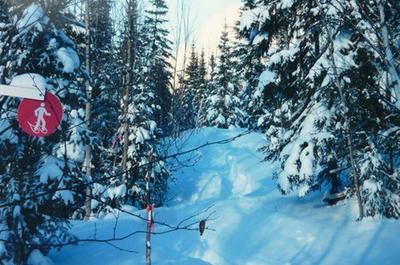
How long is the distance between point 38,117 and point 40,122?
42 millimetres

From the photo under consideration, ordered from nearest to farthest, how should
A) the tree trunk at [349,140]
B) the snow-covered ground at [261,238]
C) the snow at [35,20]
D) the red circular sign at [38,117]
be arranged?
the snow at [35,20] → the red circular sign at [38,117] → the snow-covered ground at [261,238] → the tree trunk at [349,140]

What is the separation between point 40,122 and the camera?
271 cm

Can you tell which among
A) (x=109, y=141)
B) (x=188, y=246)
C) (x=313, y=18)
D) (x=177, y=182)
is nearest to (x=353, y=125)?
(x=313, y=18)

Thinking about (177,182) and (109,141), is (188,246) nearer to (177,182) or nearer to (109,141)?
(109,141)

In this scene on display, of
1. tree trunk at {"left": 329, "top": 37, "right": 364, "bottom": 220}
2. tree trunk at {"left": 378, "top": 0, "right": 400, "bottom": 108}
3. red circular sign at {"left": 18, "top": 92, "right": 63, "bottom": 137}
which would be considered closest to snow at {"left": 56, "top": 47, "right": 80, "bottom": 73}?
tree trunk at {"left": 378, "top": 0, "right": 400, "bottom": 108}

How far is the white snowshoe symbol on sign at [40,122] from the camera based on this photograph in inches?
105

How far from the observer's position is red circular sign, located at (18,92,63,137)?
2.66m

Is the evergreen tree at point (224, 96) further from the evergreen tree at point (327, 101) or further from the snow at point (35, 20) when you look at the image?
the snow at point (35, 20)

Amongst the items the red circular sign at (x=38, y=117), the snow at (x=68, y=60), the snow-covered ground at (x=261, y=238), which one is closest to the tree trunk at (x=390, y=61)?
the snow-covered ground at (x=261, y=238)

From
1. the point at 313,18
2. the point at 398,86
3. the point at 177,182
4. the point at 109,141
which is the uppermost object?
the point at 313,18

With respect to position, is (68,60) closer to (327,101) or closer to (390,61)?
(390,61)

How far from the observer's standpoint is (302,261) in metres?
11.1

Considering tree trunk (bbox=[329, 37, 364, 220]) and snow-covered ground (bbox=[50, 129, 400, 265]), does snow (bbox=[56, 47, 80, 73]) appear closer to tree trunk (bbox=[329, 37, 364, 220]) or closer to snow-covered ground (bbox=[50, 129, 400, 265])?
snow-covered ground (bbox=[50, 129, 400, 265])

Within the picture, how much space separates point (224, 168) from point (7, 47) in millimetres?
30483
